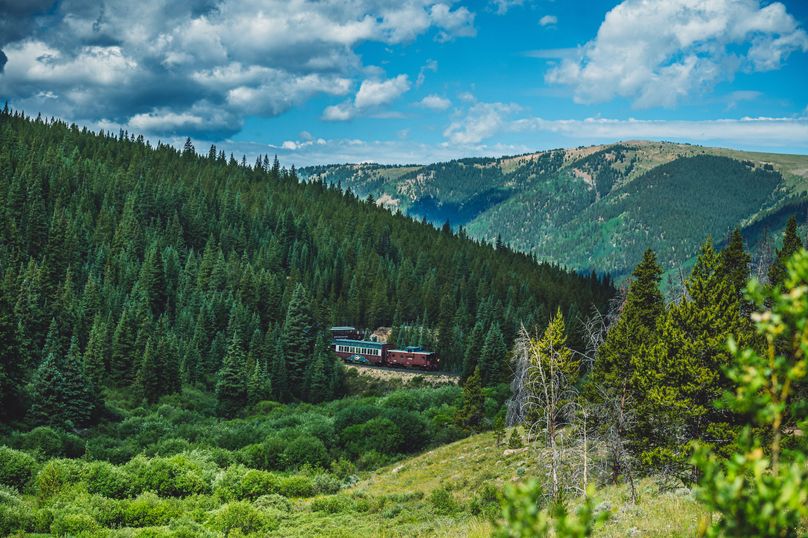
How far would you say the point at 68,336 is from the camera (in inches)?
2837

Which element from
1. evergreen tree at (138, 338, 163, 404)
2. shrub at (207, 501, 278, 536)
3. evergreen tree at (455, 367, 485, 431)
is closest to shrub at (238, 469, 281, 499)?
shrub at (207, 501, 278, 536)

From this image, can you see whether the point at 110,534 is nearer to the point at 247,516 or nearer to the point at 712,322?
the point at 247,516

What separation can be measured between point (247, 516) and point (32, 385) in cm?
3627

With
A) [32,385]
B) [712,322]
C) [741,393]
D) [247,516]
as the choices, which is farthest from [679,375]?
[32,385]

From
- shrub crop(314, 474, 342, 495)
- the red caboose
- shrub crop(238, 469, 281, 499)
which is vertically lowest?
the red caboose

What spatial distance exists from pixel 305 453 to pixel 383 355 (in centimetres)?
4672

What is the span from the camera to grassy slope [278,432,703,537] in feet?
50.3

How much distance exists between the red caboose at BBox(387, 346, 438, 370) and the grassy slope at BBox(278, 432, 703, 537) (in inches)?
1573

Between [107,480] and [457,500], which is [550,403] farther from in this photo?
[107,480]

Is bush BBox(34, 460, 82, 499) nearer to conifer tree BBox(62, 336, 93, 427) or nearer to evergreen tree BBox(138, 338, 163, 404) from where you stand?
conifer tree BBox(62, 336, 93, 427)

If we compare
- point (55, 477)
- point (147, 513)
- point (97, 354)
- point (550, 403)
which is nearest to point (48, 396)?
point (97, 354)

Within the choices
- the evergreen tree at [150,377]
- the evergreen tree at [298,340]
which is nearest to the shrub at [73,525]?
the evergreen tree at [150,377]

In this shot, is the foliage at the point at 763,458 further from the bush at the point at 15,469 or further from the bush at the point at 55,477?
the bush at the point at 15,469

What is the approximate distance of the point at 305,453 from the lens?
144 ft
